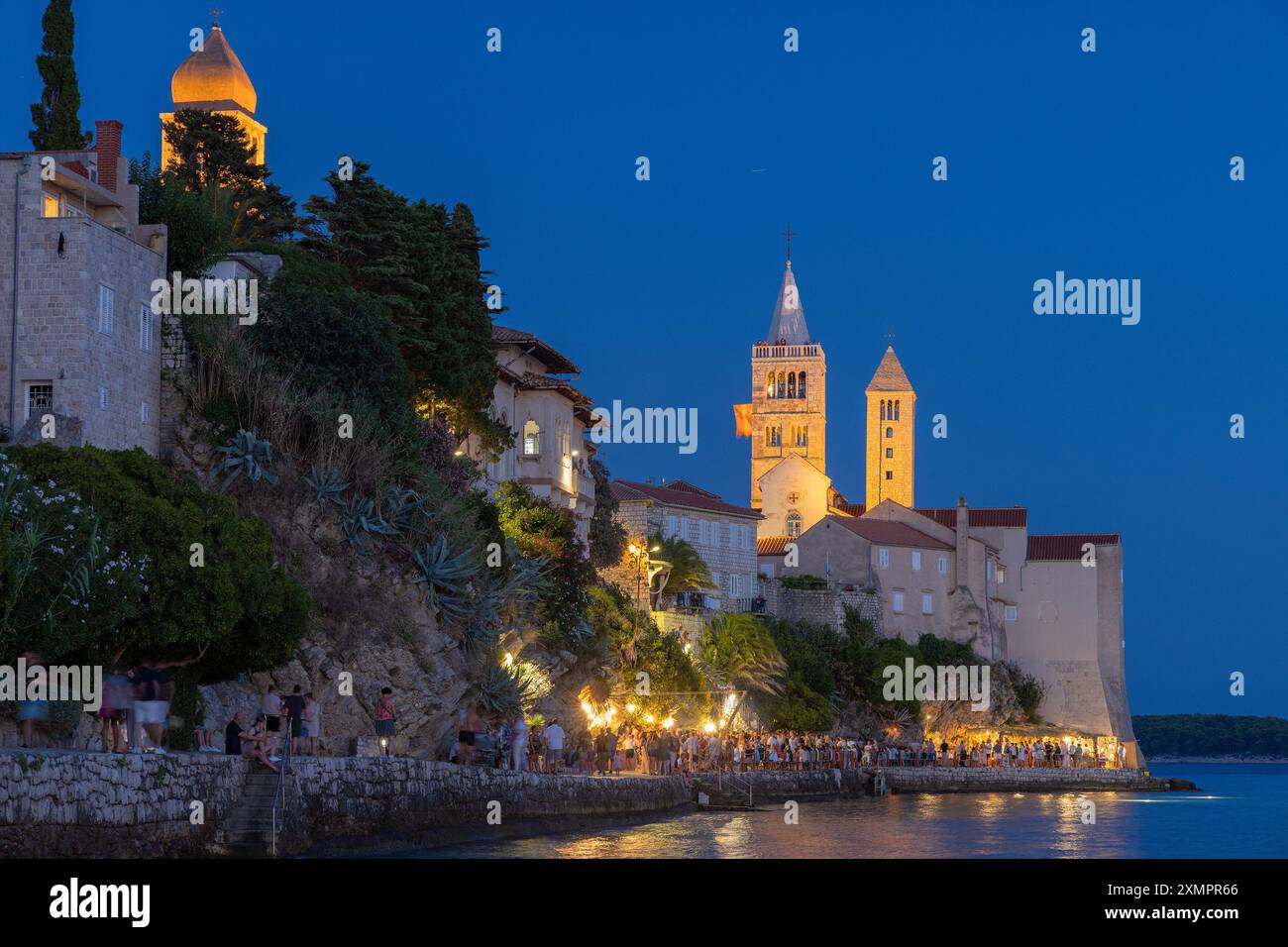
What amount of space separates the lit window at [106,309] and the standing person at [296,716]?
29.2ft

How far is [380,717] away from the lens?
102ft

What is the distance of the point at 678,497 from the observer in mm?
83312

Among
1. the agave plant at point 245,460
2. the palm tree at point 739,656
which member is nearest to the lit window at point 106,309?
the agave plant at point 245,460

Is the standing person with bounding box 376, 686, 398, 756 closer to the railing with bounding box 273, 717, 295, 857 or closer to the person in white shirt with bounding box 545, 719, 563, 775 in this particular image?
the railing with bounding box 273, 717, 295, 857

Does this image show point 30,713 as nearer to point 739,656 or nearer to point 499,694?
point 499,694

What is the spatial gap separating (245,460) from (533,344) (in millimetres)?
21264

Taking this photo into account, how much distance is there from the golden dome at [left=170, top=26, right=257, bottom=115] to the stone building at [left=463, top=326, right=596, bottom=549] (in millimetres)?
27867

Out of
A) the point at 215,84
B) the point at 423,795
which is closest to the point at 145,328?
the point at 423,795

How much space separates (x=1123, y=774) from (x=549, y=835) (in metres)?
60.2

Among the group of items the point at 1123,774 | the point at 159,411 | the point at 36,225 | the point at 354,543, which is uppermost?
the point at 36,225

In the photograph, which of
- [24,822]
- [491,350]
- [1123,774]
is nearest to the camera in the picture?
[24,822]
